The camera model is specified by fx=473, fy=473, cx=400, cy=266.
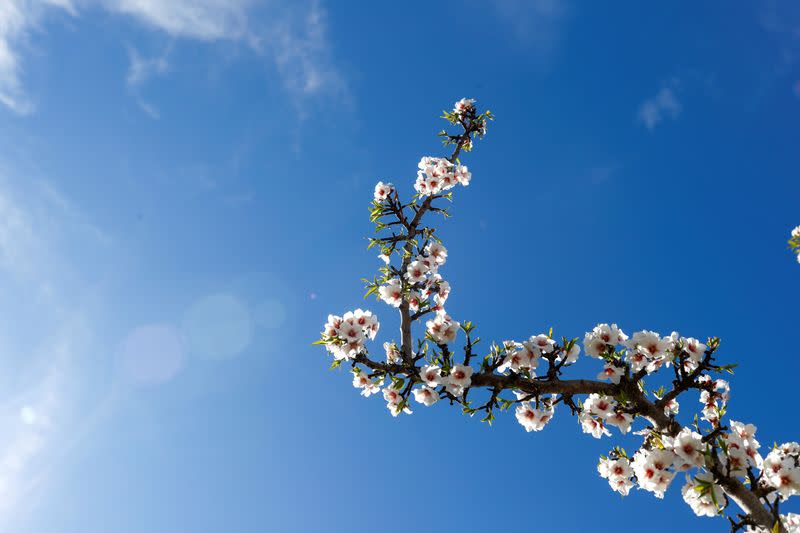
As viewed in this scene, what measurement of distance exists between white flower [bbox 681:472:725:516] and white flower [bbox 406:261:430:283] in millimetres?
5459

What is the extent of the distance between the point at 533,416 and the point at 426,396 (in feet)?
6.47

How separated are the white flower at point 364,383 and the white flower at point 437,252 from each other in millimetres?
3151

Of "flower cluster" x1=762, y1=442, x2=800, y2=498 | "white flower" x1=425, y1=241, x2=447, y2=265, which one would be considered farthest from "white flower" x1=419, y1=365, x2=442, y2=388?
"flower cluster" x1=762, y1=442, x2=800, y2=498

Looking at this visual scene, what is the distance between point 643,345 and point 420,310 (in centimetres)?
399

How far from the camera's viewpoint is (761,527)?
5617mm

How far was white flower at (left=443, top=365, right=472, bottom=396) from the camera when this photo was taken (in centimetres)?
736

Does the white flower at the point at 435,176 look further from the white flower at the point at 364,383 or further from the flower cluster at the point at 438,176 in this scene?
the white flower at the point at 364,383

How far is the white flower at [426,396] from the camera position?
774 centimetres

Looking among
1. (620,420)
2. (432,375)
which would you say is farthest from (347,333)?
(620,420)

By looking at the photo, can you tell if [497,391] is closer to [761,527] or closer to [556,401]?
[556,401]

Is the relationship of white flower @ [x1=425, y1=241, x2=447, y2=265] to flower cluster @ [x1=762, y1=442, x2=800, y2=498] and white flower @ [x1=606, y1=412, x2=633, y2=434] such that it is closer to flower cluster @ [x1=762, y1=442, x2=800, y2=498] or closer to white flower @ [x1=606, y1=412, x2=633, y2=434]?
white flower @ [x1=606, y1=412, x2=633, y2=434]

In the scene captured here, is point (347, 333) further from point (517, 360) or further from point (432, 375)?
point (517, 360)

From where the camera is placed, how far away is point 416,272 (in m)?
9.66

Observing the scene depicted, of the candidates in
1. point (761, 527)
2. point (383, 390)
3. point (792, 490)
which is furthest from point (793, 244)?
point (383, 390)
